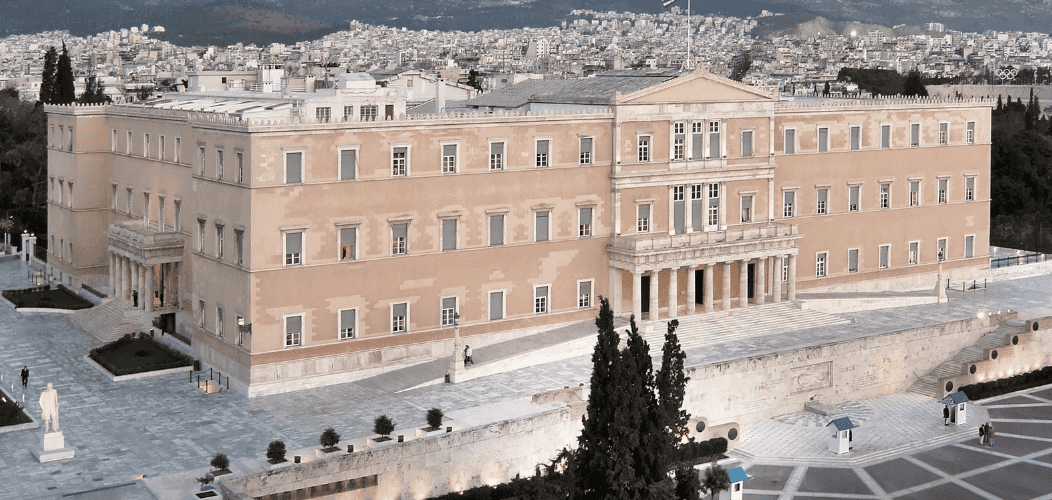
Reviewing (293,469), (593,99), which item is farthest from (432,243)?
(293,469)

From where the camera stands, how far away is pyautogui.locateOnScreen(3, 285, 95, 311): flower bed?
198 ft

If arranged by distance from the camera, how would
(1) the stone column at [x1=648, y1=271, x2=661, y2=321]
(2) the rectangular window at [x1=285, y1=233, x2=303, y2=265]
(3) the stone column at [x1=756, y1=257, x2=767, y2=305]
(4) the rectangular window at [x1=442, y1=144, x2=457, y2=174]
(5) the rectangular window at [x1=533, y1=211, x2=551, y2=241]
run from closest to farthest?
(2) the rectangular window at [x1=285, y1=233, x2=303, y2=265]
(4) the rectangular window at [x1=442, y1=144, x2=457, y2=174]
(5) the rectangular window at [x1=533, y1=211, x2=551, y2=241]
(1) the stone column at [x1=648, y1=271, x2=661, y2=321]
(3) the stone column at [x1=756, y1=257, x2=767, y2=305]

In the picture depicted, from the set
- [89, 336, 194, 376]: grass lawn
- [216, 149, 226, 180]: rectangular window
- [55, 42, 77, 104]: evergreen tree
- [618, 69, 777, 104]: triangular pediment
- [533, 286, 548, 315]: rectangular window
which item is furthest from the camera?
[55, 42, 77, 104]: evergreen tree

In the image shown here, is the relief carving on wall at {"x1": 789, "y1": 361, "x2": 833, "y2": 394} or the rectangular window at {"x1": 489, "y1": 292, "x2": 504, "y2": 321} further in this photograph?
the rectangular window at {"x1": 489, "y1": 292, "x2": 504, "y2": 321}

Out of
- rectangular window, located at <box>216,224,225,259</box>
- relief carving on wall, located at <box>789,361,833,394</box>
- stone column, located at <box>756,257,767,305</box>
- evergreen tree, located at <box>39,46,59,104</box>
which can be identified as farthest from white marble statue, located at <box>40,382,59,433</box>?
evergreen tree, located at <box>39,46,59,104</box>

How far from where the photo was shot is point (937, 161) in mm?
64500

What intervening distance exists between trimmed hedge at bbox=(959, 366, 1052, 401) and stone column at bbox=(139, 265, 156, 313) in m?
33.5

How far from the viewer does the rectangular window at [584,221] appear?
53219 millimetres

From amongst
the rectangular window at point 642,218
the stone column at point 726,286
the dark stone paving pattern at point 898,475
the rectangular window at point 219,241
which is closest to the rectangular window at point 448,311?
the rectangular window at point 219,241

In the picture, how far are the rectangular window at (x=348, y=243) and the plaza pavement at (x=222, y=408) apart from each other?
15.7 feet

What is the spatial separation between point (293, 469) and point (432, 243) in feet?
48.6

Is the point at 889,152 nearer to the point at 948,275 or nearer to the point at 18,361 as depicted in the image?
the point at 948,275

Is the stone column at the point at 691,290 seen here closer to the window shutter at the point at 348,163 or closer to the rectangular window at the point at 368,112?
the rectangular window at the point at 368,112

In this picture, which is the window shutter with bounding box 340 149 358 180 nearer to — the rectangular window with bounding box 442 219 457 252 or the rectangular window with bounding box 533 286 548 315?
the rectangular window with bounding box 442 219 457 252
